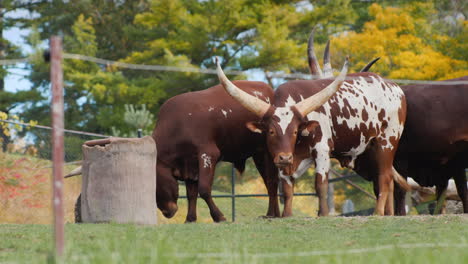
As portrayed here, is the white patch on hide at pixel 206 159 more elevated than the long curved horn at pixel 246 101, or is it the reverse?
the long curved horn at pixel 246 101

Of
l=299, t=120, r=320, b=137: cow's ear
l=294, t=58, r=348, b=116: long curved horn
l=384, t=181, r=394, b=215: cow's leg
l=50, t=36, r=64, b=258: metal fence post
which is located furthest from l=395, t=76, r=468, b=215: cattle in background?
l=50, t=36, r=64, b=258: metal fence post

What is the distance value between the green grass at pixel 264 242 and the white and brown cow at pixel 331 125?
1.07 meters

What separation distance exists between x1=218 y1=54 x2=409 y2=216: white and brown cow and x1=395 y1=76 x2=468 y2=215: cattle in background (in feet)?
1.07

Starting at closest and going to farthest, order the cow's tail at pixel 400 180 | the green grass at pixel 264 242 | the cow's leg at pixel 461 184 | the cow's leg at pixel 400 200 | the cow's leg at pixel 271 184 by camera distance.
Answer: the green grass at pixel 264 242 → the cow's leg at pixel 271 184 → the cow's tail at pixel 400 180 → the cow's leg at pixel 400 200 → the cow's leg at pixel 461 184

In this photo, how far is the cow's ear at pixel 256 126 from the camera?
27.5ft

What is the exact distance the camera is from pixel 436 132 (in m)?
9.71

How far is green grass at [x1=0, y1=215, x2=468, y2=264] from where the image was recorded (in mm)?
4305

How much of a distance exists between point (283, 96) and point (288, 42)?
525 inches

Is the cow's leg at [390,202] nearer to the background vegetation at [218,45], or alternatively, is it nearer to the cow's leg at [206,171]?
the cow's leg at [206,171]

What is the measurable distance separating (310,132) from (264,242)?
10.7 ft

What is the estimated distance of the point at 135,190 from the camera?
7438 mm

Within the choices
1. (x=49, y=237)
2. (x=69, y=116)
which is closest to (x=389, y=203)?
(x=49, y=237)

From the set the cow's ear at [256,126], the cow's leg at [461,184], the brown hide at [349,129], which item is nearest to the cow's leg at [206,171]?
the cow's ear at [256,126]

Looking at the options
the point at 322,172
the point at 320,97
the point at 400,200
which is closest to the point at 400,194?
the point at 400,200
